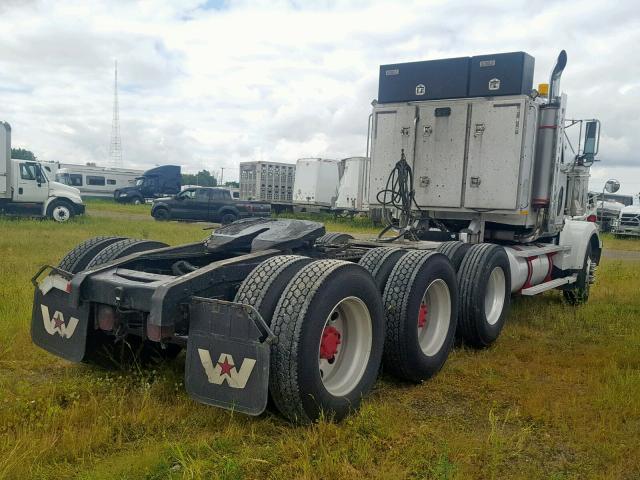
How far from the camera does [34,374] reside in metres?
4.39

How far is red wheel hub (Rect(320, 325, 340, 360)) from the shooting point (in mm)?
3660

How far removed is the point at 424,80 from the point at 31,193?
16.9m

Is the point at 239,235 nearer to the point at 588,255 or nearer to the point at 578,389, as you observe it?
the point at 578,389

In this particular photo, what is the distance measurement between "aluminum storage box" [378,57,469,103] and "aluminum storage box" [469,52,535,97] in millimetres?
118

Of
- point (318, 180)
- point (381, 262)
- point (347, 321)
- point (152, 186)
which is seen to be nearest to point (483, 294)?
point (381, 262)

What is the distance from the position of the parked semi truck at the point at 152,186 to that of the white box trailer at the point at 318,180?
1235 cm

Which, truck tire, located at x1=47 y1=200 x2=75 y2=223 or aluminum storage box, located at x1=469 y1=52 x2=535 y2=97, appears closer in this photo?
aluminum storage box, located at x1=469 y1=52 x2=535 y2=97

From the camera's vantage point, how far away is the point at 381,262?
4.60m

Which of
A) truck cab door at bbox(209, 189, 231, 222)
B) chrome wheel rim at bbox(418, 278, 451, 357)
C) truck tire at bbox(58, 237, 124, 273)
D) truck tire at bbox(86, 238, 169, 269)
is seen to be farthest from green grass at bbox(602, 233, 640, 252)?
truck tire at bbox(58, 237, 124, 273)

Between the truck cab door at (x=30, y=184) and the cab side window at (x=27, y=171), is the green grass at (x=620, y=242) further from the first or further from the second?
the cab side window at (x=27, y=171)

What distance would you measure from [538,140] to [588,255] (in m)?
2.57

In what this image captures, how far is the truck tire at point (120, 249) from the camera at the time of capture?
4.57 metres

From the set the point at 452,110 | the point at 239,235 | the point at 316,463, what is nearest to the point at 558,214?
the point at 452,110

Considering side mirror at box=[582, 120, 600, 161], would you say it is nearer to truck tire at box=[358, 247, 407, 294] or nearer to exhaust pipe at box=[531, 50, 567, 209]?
exhaust pipe at box=[531, 50, 567, 209]
